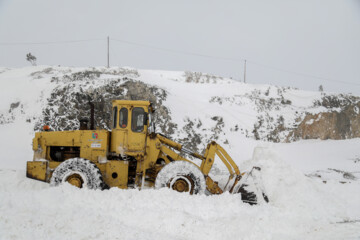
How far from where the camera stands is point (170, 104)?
17172 millimetres

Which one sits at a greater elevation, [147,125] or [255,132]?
[147,125]

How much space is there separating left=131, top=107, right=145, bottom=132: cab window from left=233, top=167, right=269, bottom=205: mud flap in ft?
9.74

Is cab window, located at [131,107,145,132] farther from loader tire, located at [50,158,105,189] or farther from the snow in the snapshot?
the snow

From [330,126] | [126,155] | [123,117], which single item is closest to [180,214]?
[126,155]

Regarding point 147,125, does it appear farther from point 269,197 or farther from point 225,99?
point 225,99

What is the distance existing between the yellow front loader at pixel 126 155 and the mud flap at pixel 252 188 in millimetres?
60

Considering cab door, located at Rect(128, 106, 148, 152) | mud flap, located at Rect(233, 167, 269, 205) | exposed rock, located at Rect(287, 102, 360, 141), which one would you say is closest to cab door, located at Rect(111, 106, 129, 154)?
cab door, located at Rect(128, 106, 148, 152)

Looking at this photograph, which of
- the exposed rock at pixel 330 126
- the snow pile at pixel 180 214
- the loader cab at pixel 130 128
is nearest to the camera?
the snow pile at pixel 180 214

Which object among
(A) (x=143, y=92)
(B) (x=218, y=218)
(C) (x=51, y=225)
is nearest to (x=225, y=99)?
(A) (x=143, y=92)

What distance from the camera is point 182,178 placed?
6.49 meters

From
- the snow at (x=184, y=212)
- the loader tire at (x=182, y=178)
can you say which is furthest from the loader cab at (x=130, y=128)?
the snow at (x=184, y=212)

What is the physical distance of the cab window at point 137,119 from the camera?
7.12 meters

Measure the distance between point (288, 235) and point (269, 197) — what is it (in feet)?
5.15

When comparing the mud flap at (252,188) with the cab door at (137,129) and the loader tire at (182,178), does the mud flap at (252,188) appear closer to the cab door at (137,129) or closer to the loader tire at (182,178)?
the loader tire at (182,178)
